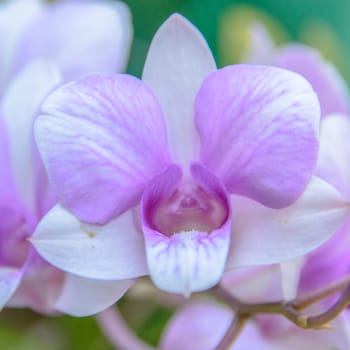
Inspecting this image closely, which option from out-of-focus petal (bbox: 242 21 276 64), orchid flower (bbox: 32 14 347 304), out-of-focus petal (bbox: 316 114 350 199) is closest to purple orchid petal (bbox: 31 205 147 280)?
orchid flower (bbox: 32 14 347 304)

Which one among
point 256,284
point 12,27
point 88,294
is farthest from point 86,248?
point 12,27

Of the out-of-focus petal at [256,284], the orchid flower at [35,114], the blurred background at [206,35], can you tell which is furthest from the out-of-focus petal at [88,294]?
the blurred background at [206,35]

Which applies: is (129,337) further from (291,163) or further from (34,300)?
(291,163)

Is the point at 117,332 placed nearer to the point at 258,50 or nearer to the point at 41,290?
the point at 41,290

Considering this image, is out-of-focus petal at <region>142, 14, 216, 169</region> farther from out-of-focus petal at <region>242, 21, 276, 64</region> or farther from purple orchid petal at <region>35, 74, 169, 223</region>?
out-of-focus petal at <region>242, 21, 276, 64</region>

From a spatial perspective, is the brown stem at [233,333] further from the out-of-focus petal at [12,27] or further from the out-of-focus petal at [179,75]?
the out-of-focus petal at [12,27]
